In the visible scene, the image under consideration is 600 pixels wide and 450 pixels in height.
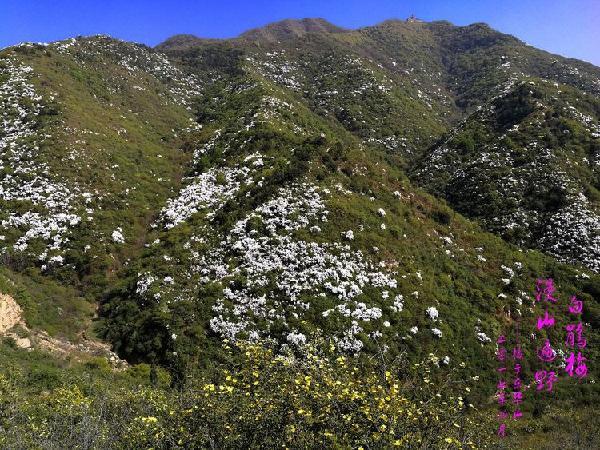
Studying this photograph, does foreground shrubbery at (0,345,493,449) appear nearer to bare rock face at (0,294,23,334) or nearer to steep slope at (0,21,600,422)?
steep slope at (0,21,600,422)

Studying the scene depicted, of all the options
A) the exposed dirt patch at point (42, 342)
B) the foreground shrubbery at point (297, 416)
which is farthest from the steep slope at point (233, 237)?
the foreground shrubbery at point (297, 416)

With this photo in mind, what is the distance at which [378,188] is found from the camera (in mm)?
45531

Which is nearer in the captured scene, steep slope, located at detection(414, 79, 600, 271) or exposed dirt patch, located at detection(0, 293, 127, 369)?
exposed dirt patch, located at detection(0, 293, 127, 369)

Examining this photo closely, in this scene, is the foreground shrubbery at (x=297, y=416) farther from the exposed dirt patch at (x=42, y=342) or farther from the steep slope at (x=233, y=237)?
the exposed dirt patch at (x=42, y=342)

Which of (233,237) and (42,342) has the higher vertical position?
(233,237)

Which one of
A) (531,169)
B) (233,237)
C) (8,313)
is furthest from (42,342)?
(531,169)

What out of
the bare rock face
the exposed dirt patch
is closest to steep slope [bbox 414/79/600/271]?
the exposed dirt patch

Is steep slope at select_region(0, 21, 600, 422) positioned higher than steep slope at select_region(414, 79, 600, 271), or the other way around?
steep slope at select_region(414, 79, 600, 271)

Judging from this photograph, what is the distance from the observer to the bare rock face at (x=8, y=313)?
27750 mm

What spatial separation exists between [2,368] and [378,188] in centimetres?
3453

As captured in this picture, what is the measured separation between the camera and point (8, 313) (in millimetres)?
28547

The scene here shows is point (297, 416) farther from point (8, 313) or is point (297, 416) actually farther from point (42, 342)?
point (8, 313)

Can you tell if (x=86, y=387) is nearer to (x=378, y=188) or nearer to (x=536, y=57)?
(x=378, y=188)

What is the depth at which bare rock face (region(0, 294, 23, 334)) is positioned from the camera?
91.0 feet
